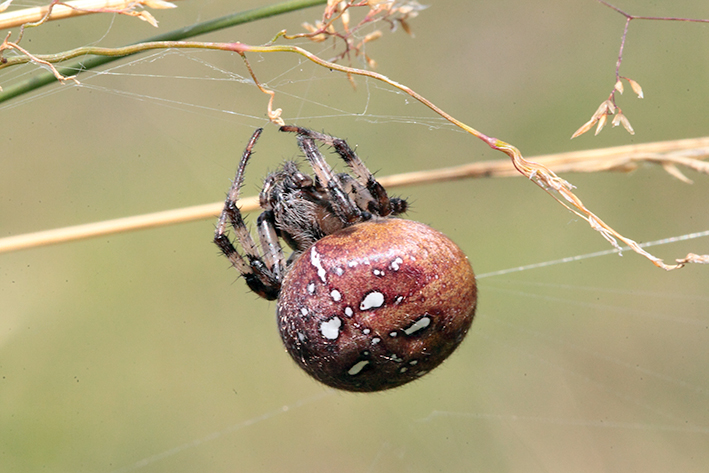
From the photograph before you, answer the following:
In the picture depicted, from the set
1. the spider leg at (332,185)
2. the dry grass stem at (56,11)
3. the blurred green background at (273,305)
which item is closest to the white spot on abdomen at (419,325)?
A: the spider leg at (332,185)

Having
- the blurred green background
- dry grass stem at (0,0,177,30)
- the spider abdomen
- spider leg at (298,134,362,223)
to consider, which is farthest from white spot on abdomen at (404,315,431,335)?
the blurred green background

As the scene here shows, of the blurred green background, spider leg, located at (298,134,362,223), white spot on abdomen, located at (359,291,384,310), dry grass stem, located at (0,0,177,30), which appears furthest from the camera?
the blurred green background

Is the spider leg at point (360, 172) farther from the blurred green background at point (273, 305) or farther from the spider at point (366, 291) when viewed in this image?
the blurred green background at point (273, 305)

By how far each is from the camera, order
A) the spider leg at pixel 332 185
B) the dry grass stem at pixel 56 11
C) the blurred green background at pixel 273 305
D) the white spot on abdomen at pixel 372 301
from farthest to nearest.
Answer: the blurred green background at pixel 273 305 < the spider leg at pixel 332 185 < the white spot on abdomen at pixel 372 301 < the dry grass stem at pixel 56 11

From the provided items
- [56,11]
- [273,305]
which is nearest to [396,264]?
[56,11]

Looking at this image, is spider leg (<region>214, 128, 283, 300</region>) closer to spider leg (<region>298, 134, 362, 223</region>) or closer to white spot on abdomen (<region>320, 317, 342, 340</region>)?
spider leg (<region>298, 134, 362, 223</region>)

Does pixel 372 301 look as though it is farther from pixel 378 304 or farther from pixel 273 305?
pixel 273 305

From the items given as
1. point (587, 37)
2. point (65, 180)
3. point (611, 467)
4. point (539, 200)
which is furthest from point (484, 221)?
point (65, 180)
